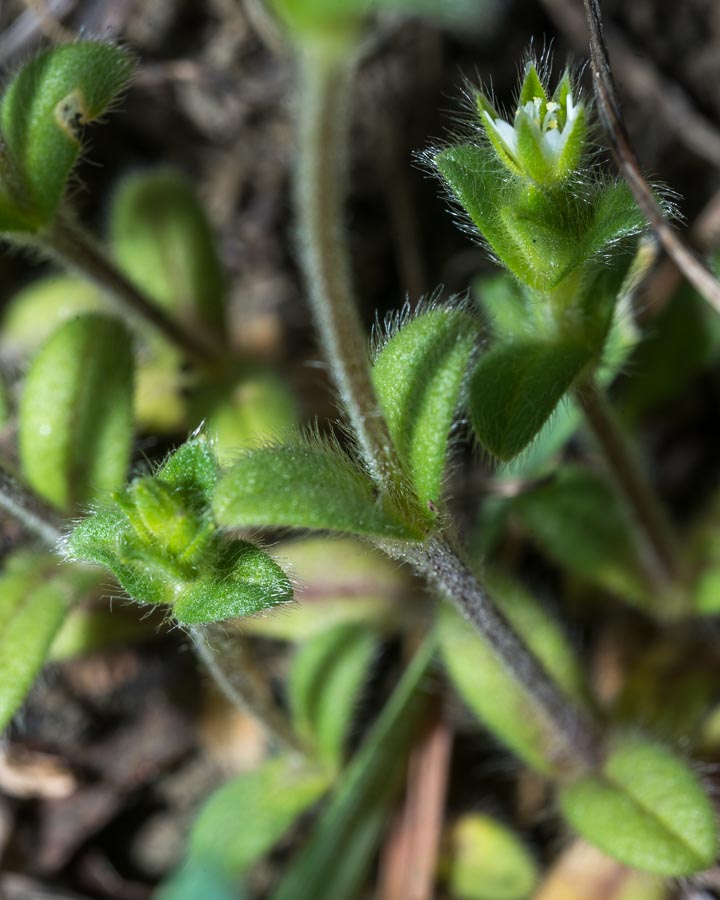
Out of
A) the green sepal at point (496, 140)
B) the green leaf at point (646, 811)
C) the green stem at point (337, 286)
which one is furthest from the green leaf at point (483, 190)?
the green leaf at point (646, 811)

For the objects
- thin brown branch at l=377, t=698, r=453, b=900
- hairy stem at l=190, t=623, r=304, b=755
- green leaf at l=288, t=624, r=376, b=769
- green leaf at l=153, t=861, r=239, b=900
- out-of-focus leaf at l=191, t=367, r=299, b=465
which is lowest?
thin brown branch at l=377, t=698, r=453, b=900

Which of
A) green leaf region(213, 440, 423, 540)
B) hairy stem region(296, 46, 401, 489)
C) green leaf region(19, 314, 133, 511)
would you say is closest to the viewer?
green leaf region(213, 440, 423, 540)

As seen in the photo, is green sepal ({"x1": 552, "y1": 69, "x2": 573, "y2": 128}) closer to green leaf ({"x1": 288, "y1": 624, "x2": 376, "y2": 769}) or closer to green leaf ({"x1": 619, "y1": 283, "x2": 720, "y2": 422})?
green leaf ({"x1": 619, "y1": 283, "x2": 720, "y2": 422})

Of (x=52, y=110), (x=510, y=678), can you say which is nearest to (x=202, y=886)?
(x=510, y=678)

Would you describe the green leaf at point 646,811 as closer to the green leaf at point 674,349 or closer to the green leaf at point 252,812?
the green leaf at point 252,812

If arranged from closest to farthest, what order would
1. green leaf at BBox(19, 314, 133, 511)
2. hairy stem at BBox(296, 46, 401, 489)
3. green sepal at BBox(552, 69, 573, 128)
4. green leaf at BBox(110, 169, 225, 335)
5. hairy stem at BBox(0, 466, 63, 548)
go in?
green sepal at BBox(552, 69, 573, 128)
hairy stem at BBox(0, 466, 63, 548)
hairy stem at BBox(296, 46, 401, 489)
green leaf at BBox(19, 314, 133, 511)
green leaf at BBox(110, 169, 225, 335)

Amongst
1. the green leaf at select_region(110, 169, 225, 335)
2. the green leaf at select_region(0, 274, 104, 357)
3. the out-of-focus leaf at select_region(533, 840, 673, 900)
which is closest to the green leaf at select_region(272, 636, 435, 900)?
the out-of-focus leaf at select_region(533, 840, 673, 900)

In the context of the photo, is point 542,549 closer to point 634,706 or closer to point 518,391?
point 634,706
